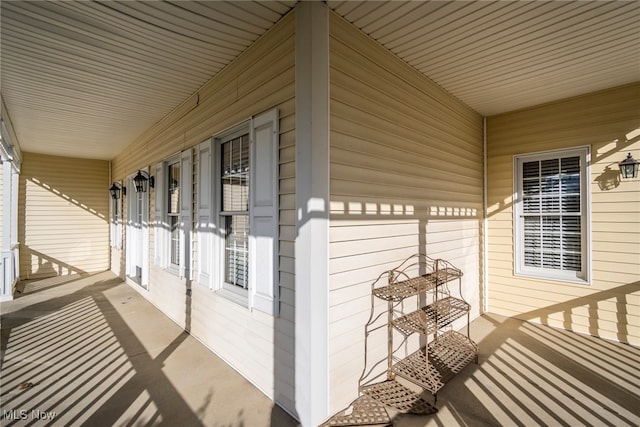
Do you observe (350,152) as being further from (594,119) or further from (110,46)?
(594,119)

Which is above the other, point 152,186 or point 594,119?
point 594,119

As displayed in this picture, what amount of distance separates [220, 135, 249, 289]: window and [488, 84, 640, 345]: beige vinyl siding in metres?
3.99

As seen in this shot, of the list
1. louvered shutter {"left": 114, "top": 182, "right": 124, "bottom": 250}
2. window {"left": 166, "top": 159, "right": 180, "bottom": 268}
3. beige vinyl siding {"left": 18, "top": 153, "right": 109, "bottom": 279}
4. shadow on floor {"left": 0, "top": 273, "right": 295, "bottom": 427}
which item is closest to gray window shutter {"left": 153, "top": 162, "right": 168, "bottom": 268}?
window {"left": 166, "top": 159, "right": 180, "bottom": 268}

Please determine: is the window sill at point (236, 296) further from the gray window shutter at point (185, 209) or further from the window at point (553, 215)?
the window at point (553, 215)

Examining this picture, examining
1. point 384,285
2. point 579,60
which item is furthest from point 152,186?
point 579,60

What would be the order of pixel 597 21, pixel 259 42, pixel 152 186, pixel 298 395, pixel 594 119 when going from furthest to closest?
1. pixel 152 186
2. pixel 594 119
3. pixel 259 42
4. pixel 597 21
5. pixel 298 395

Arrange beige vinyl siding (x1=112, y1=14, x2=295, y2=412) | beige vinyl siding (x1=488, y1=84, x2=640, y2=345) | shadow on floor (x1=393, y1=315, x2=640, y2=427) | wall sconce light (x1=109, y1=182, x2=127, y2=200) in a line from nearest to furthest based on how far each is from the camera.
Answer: shadow on floor (x1=393, y1=315, x2=640, y2=427)
beige vinyl siding (x1=112, y1=14, x2=295, y2=412)
beige vinyl siding (x1=488, y1=84, x2=640, y2=345)
wall sconce light (x1=109, y1=182, x2=127, y2=200)

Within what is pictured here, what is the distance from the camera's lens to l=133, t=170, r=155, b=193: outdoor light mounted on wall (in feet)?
17.1

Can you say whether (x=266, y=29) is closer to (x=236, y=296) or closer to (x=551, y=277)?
(x=236, y=296)

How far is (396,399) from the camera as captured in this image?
2469 millimetres

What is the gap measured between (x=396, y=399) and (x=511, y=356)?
67.3 inches

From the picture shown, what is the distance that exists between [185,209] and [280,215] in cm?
219
